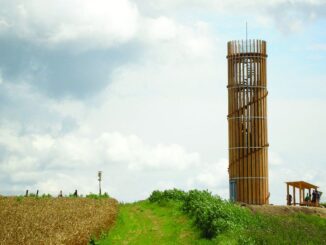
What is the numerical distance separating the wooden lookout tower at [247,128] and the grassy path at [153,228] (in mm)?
11431

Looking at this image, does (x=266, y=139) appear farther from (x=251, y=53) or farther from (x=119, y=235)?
(x=119, y=235)

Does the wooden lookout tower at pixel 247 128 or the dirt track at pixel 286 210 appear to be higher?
the wooden lookout tower at pixel 247 128

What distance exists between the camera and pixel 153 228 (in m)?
42.0

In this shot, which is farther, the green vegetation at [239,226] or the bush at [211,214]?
the bush at [211,214]

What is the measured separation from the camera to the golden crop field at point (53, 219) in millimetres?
33406

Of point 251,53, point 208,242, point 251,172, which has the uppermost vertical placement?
point 251,53

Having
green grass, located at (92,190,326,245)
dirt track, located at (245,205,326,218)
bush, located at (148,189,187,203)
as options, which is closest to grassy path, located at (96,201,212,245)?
green grass, located at (92,190,326,245)

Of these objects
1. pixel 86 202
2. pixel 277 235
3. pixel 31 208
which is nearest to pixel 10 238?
pixel 277 235

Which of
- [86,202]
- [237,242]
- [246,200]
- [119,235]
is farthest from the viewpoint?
[246,200]

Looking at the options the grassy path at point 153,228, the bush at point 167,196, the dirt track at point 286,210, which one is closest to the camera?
the grassy path at point 153,228

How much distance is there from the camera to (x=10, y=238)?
3238cm

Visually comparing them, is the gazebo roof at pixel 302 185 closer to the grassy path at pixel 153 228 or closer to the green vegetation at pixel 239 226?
the green vegetation at pixel 239 226

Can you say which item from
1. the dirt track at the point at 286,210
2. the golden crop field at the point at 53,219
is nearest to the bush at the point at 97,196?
the golden crop field at the point at 53,219

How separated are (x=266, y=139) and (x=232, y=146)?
8.94 ft
